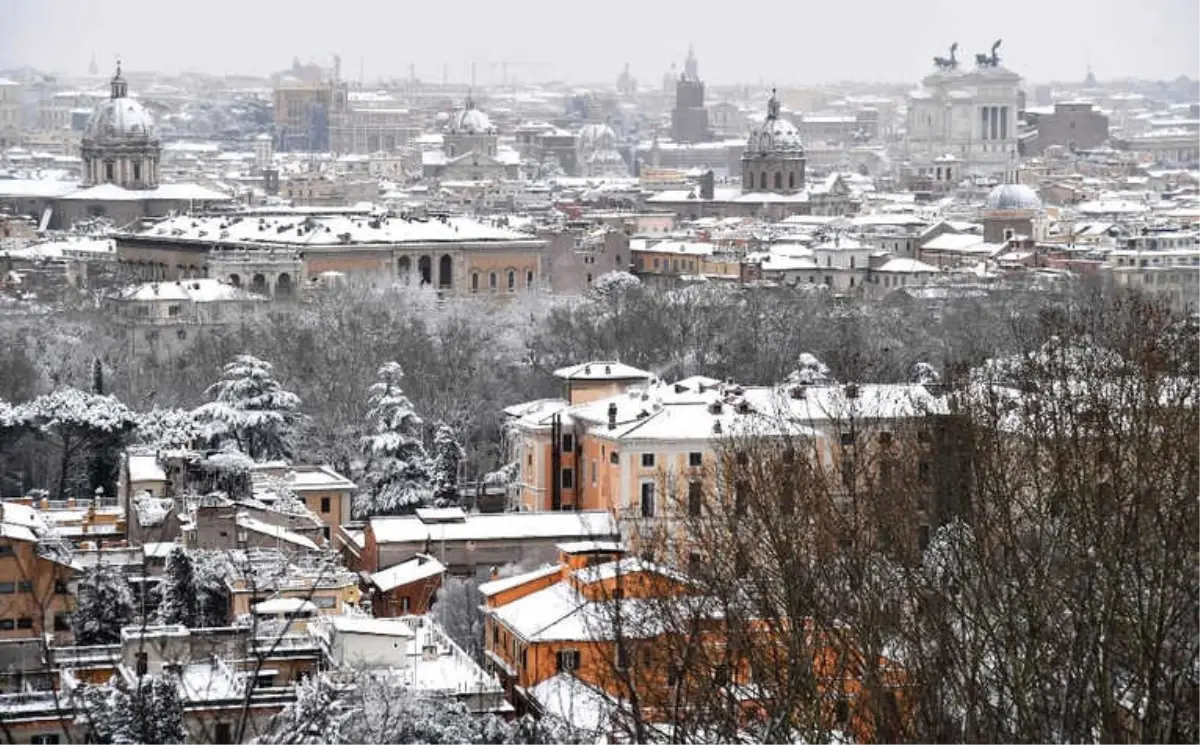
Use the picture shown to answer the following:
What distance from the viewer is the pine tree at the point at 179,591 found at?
2291 centimetres

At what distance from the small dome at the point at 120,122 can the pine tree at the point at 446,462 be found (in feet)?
127

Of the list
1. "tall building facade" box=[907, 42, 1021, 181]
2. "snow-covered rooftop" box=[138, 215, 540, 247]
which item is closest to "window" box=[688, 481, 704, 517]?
"snow-covered rooftop" box=[138, 215, 540, 247]

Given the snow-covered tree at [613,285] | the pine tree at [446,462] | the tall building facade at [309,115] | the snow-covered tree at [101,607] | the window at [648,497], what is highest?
the snow-covered tree at [101,607]

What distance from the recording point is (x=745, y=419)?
93.6ft

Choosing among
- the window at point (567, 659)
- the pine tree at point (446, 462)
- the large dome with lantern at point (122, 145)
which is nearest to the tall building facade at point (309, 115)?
the large dome with lantern at point (122, 145)

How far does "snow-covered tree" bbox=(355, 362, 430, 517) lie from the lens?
3109 cm

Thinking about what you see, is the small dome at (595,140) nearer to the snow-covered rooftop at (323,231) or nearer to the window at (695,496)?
the snow-covered rooftop at (323,231)

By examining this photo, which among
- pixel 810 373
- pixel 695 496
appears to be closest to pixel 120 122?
pixel 810 373

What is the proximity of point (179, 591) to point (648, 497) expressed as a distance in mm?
6595

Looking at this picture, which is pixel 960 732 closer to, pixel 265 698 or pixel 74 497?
pixel 265 698

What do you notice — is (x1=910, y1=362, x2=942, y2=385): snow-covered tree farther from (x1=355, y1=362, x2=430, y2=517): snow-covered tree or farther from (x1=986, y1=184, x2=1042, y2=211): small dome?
(x1=986, y1=184, x2=1042, y2=211): small dome

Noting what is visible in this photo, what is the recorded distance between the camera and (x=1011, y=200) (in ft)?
231

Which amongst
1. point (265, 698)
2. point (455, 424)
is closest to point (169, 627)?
point (265, 698)

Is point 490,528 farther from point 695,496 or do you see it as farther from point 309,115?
point 309,115
